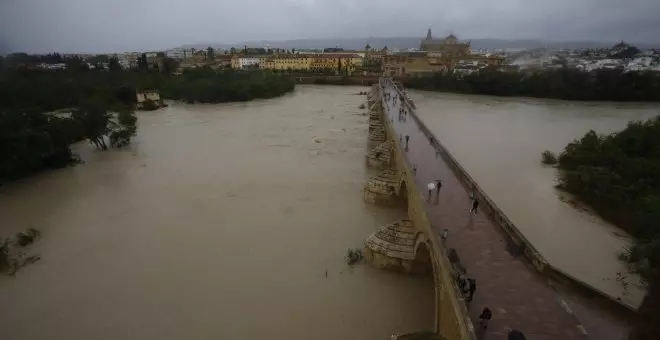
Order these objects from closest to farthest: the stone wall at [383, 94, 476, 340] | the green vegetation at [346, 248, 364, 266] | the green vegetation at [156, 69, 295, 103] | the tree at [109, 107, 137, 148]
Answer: the stone wall at [383, 94, 476, 340] → the green vegetation at [346, 248, 364, 266] → the tree at [109, 107, 137, 148] → the green vegetation at [156, 69, 295, 103]

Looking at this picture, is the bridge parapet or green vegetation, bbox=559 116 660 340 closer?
the bridge parapet

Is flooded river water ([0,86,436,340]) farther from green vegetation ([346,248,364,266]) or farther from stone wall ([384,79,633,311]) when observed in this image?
stone wall ([384,79,633,311])

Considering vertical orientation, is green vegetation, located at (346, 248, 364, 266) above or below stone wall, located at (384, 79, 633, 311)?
below

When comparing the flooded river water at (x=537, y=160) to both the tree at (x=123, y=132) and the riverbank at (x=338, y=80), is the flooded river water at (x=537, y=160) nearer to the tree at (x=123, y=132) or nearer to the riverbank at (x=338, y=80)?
the riverbank at (x=338, y=80)

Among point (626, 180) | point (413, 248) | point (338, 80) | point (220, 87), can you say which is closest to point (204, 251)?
point (413, 248)

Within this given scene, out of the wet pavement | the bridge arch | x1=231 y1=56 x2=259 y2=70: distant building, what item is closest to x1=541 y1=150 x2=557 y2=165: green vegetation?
the wet pavement

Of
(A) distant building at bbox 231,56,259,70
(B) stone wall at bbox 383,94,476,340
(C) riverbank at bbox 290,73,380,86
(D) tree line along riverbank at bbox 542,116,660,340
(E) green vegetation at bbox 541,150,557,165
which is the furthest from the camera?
(A) distant building at bbox 231,56,259,70

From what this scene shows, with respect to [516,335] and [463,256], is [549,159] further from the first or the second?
[516,335]

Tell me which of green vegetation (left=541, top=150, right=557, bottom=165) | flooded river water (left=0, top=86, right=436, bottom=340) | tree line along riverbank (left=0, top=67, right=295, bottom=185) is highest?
tree line along riverbank (left=0, top=67, right=295, bottom=185)
